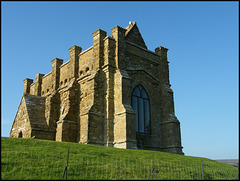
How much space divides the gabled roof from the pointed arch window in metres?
4.67

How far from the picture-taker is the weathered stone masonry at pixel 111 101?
20281mm

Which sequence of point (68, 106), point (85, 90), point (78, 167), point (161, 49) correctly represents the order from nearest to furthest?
Result: point (78, 167)
point (68, 106)
point (85, 90)
point (161, 49)

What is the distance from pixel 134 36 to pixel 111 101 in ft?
25.4

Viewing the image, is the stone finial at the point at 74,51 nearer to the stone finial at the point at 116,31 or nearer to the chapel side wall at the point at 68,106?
the chapel side wall at the point at 68,106

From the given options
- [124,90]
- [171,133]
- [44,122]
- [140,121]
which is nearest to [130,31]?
[124,90]

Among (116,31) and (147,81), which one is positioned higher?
(116,31)

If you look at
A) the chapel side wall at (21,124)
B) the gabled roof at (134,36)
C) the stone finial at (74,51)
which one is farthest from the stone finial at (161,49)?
A: the chapel side wall at (21,124)

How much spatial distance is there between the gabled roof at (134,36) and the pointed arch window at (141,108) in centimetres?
467

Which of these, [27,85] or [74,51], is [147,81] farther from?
[27,85]

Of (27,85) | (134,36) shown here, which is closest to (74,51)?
(134,36)

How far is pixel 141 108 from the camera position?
23.0m

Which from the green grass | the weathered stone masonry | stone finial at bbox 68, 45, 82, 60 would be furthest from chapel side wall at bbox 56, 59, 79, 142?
the green grass

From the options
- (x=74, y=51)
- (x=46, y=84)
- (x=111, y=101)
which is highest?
(x=74, y=51)

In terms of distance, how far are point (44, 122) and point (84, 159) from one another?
46.1 feet
